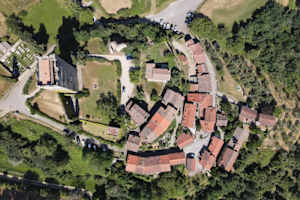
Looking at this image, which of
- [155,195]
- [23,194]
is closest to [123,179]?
[155,195]

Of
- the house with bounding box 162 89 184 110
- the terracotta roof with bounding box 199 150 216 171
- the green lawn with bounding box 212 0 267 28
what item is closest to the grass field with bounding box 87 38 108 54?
the house with bounding box 162 89 184 110

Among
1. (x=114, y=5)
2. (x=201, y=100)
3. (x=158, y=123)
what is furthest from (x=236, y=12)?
(x=158, y=123)

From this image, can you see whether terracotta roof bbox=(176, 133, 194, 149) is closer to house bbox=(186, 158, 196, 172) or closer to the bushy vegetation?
house bbox=(186, 158, 196, 172)

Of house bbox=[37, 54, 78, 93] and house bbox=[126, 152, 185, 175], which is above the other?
house bbox=[37, 54, 78, 93]

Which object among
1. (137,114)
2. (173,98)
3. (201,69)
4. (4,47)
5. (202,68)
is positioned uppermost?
(4,47)

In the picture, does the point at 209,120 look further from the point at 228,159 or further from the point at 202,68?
the point at 202,68

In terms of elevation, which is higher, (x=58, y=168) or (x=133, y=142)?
(x=133, y=142)
